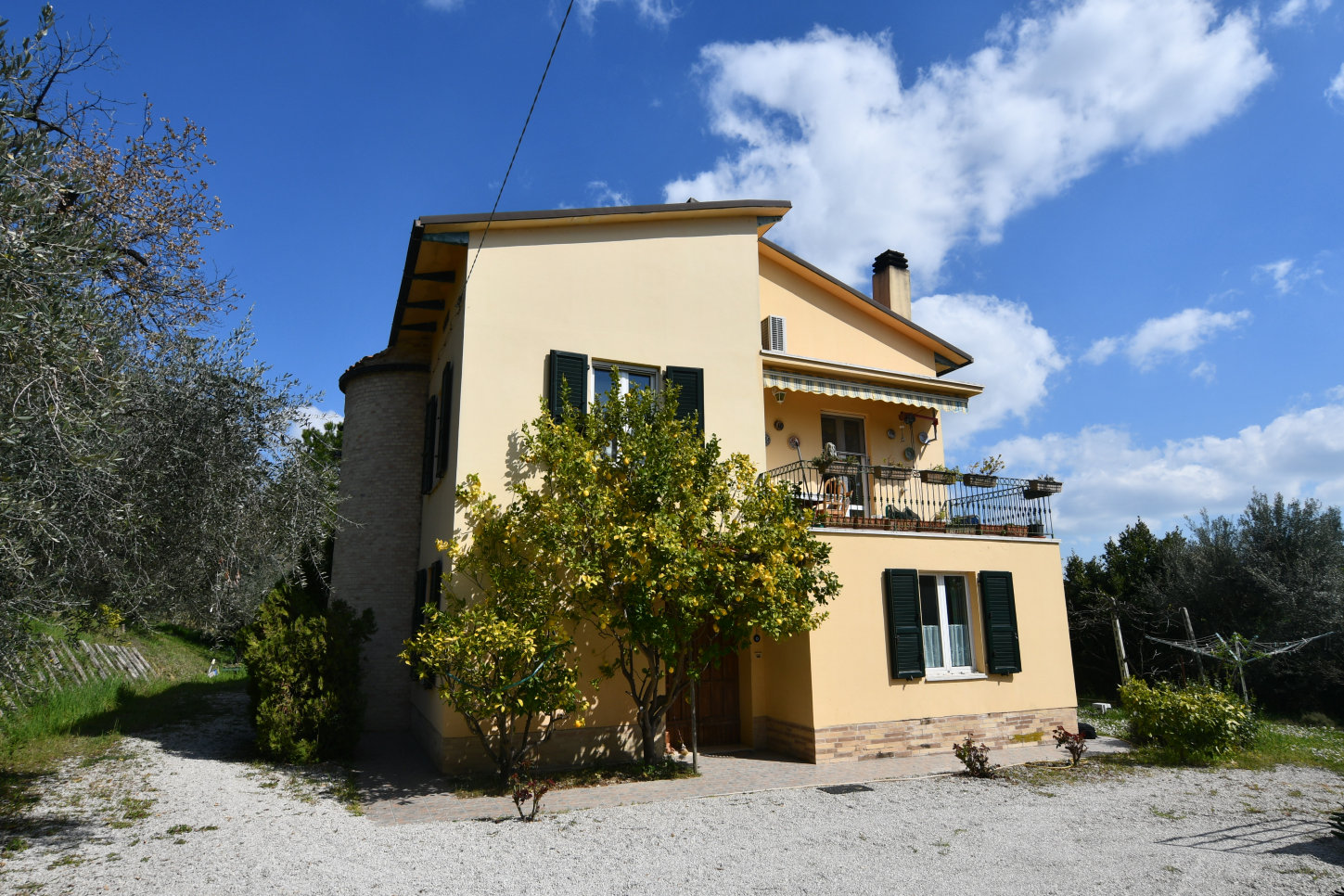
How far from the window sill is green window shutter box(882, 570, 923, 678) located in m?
0.54

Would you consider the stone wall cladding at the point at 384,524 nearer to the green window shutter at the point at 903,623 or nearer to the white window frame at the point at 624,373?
the white window frame at the point at 624,373

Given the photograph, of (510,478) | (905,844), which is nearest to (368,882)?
(905,844)

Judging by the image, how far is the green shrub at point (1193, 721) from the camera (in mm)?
13844

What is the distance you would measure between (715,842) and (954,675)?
7.90 metres

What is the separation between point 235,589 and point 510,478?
4412mm

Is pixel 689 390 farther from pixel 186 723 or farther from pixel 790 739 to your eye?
pixel 186 723

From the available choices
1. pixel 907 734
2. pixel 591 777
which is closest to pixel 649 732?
pixel 591 777

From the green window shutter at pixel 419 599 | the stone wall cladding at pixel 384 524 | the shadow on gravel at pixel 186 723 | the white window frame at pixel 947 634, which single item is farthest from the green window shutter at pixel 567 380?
the shadow on gravel at pixel 186 723

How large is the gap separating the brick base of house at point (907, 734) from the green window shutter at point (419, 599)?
7.14 meters

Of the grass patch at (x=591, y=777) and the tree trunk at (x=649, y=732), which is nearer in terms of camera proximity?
the grass patch at (x=591, y=777)

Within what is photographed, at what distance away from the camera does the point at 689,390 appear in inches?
580

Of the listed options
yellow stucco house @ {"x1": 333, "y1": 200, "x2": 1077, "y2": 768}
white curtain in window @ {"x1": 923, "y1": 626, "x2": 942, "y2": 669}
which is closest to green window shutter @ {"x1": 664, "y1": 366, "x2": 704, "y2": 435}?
yellow stucco house @ {"x1": 333, "y1": 200, "x2": 1077, "y2": 768}

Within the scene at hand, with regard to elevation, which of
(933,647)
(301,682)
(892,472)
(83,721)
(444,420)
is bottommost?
(83,721)

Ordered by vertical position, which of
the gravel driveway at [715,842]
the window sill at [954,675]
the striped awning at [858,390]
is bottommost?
the gravel driveway at [715,842]
